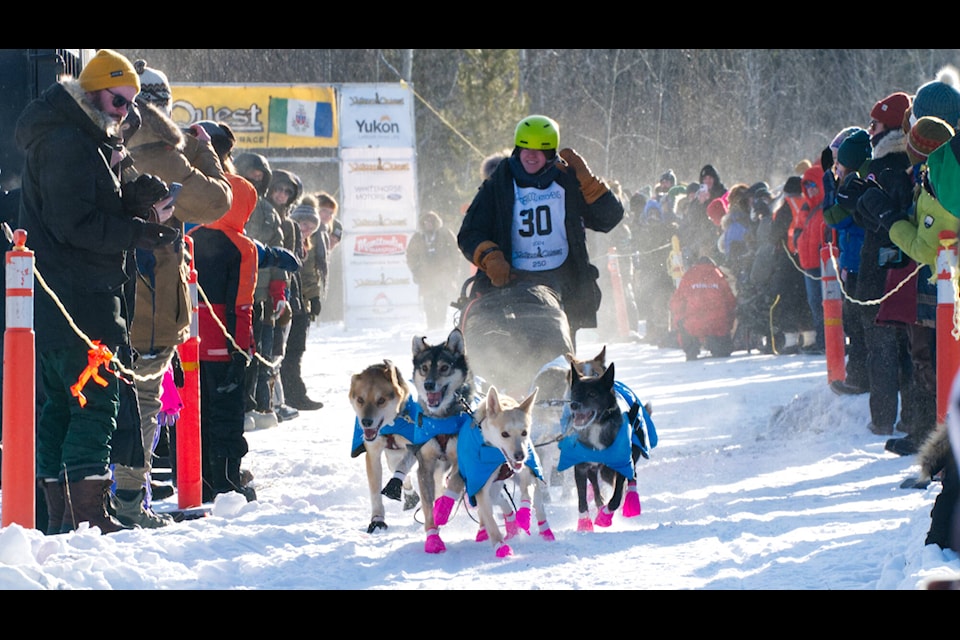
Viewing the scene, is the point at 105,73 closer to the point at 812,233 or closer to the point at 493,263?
the point at 493,263

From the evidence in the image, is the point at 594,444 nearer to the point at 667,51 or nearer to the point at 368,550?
the point at 368,550

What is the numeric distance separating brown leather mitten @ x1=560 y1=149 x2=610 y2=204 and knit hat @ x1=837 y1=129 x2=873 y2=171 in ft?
7.20

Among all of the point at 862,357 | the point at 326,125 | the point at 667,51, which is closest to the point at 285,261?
the point at 862,357

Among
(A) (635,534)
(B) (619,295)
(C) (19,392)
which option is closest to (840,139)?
(A) (635,534)

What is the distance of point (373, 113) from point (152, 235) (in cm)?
2017

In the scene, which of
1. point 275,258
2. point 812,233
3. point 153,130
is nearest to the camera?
Answer: point 153,130

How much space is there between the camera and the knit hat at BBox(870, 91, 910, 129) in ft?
28.6

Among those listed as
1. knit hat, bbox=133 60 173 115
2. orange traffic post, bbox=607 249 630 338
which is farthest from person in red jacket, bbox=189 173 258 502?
orange traffic post, bbox=607 249 630 338

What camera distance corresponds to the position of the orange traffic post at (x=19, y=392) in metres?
5.49

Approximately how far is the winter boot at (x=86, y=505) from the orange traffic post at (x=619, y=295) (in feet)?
49.7

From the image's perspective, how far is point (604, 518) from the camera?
22.0 feet

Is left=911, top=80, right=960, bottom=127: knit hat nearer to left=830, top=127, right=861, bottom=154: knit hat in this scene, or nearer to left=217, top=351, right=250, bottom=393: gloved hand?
left=830, top=127, right=861, bottom=154: knit hat

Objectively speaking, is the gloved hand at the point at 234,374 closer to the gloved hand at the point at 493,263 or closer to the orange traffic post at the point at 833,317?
the gloved hand at the point at 493,263

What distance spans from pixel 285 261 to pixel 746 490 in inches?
117
